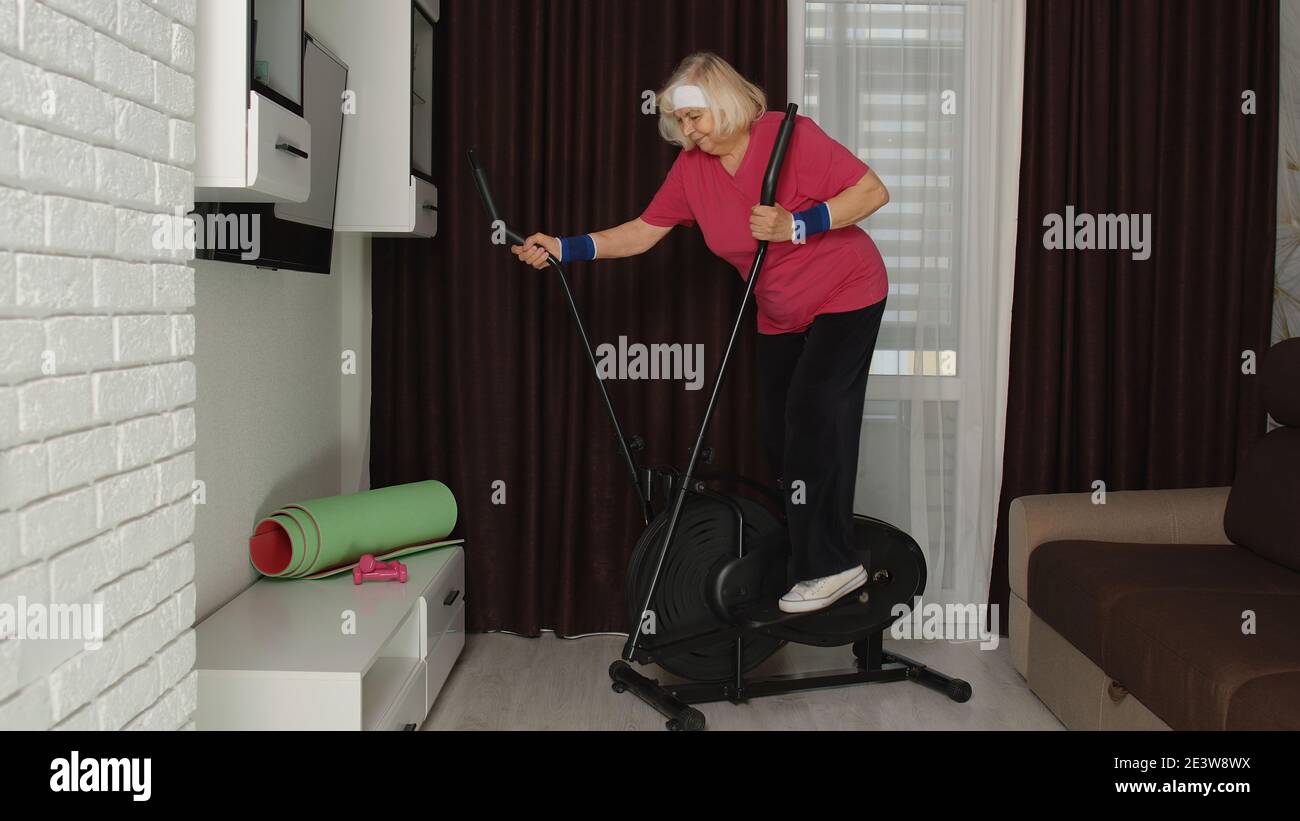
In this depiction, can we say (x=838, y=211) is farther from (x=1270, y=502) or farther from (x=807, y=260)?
(x=1270, y=502)

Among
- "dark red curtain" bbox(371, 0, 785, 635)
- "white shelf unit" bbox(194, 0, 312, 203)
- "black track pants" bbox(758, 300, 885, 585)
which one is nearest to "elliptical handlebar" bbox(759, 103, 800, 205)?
"black track pants" bbox(758, 300, 885, 585)

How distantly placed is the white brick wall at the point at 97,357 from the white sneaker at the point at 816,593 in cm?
161

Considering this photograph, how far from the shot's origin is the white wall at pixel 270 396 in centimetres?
245

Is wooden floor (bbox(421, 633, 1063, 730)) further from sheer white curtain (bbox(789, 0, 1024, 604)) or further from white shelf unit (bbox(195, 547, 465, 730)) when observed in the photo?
sheer white curtain (bbox(789, 0, 1024, 604))

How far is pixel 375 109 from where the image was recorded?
2957 mm

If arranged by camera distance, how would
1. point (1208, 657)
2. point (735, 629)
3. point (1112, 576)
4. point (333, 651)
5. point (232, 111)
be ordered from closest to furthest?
point (232, 111)
point (1208, 657)
point (333, 651)
point (1112, 576)
point (735, 629)

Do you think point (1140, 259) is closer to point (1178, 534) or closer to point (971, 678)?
point (1178, 534)

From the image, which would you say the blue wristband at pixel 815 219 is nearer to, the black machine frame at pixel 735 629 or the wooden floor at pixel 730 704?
the black machine frame at pixel 735 629

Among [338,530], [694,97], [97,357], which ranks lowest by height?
[338,530]

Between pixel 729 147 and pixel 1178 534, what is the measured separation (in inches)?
62.3

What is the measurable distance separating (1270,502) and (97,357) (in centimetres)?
264

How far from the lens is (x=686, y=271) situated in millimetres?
3504

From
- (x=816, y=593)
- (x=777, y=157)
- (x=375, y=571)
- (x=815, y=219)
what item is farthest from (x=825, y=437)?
(x=375, y=571)
